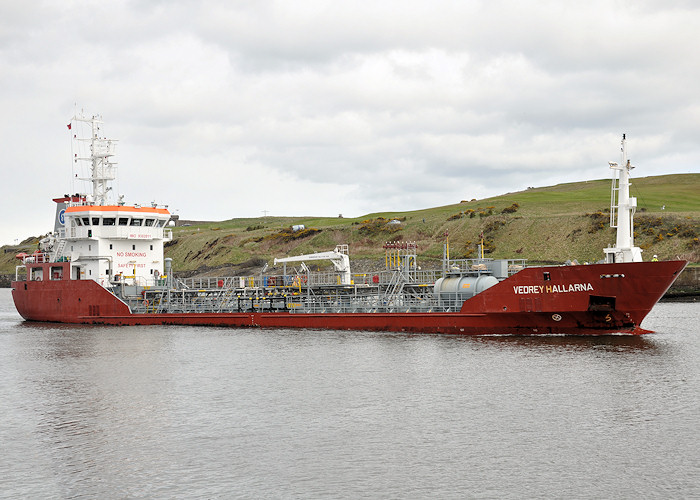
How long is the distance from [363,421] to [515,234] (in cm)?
6612

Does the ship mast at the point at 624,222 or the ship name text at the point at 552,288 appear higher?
the ship mast at the point at 624,222

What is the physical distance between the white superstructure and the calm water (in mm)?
16183

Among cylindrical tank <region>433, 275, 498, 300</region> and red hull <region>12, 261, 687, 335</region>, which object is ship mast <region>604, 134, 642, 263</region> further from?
cylindrical tank <region>433, 275, 498, 300</region>

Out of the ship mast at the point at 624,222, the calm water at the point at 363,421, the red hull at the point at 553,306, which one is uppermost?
the ship mast at the point at 624,222

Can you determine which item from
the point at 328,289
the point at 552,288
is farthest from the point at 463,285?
the point at 328,289

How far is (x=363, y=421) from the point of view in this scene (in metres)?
19.4

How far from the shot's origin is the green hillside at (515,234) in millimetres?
73875

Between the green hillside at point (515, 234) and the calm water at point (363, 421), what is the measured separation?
144 feet

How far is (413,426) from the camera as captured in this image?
18844 millimetres

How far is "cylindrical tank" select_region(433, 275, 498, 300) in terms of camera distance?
34.9m

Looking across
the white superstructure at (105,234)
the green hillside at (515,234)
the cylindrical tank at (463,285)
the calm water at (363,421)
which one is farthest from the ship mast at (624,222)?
the green hillside at (515,234)

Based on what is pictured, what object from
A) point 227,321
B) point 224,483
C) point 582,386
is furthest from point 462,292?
point 224,483

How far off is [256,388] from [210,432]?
17.9 ft

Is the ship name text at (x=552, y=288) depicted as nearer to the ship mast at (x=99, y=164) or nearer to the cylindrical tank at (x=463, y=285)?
the cylindrical tank at (x=463, y=285)
